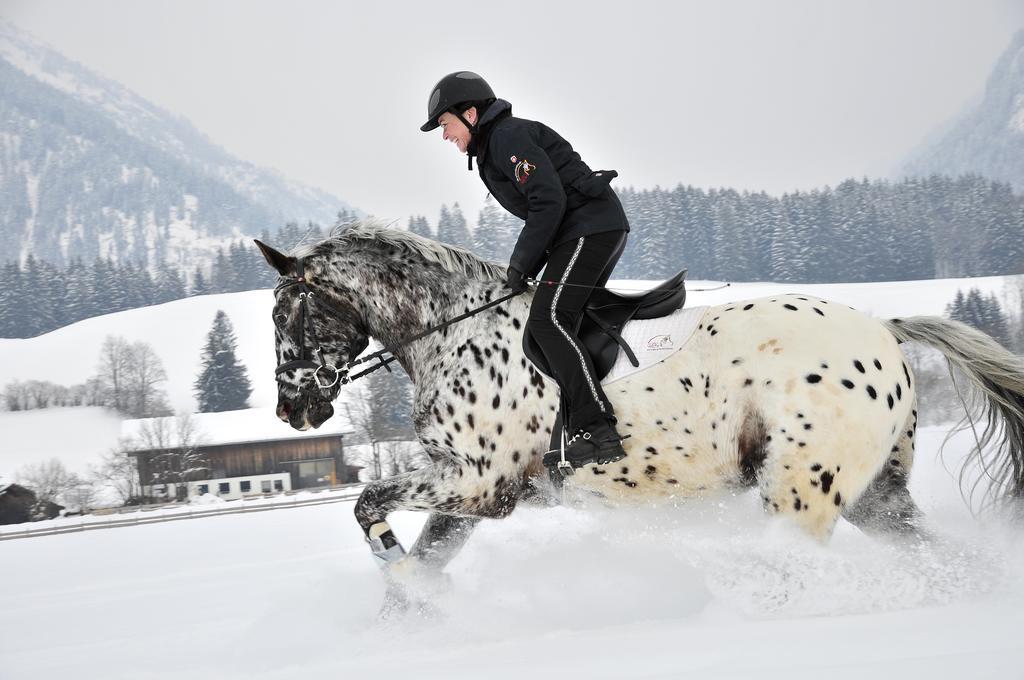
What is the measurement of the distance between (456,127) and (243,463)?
2545 cm

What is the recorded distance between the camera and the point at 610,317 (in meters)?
3.57

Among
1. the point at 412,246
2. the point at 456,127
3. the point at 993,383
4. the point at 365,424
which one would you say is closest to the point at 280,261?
the point at 412,246

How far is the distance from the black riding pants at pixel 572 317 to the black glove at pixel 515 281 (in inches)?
5.2

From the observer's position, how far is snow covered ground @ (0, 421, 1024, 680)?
2643 millimetres

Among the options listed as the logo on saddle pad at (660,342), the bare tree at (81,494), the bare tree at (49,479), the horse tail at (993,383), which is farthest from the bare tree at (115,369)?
the horse tail at (993,383)

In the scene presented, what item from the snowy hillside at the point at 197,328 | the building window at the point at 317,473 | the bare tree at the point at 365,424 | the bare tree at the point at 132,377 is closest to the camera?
the bare tree at the point at 365,424

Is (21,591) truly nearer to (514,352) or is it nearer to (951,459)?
(514,352)

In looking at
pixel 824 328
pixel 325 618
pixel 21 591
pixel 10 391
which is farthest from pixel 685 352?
pixel 10 391

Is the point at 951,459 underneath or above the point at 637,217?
underneath

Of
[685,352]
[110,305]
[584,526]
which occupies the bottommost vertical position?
[584,526]

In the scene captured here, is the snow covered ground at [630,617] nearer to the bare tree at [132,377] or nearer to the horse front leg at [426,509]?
the horse front leg at [426,509]

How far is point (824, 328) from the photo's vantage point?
3.27m

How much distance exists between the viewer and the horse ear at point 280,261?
3.91m

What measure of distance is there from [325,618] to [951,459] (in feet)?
35.1
